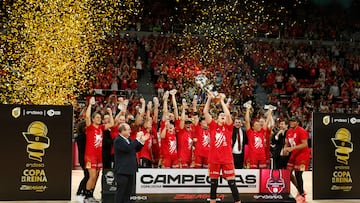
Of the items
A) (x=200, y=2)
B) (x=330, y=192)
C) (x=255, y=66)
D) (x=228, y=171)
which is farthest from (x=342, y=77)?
(x=228, y=171)

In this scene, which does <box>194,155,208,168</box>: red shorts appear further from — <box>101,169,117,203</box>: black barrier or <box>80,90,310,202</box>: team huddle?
<box>101,169,117,203</box>: black barrier

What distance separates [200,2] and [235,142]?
18.3 metres

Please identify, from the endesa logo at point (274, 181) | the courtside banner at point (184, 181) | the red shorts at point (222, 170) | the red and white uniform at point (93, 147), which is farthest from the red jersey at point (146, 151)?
the endesa logo at point (274, 181)

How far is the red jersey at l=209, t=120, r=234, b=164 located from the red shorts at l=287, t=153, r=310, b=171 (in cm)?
190

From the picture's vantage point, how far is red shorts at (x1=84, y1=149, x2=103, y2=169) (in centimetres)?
1129

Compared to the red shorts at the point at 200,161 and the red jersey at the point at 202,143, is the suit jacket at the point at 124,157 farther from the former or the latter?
the red shorts at the point at 200,161

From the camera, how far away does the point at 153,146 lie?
1298 cm

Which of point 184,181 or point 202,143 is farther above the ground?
point 202,143

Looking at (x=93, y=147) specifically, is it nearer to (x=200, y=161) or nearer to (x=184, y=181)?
(x=184, y=181)

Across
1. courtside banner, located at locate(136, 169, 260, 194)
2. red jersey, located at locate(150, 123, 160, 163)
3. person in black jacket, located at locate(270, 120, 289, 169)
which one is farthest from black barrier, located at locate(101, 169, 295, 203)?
red jersey, located at locate(150, 123, 160, 163)

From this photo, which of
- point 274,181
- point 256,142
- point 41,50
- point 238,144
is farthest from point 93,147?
point 41,50

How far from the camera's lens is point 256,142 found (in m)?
12.8

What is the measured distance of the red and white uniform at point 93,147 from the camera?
1131cm

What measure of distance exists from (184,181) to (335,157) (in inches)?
135
